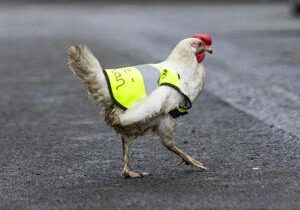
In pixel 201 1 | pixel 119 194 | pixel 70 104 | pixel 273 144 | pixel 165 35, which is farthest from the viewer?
pixel 201 1

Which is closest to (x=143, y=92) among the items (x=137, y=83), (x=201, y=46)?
(x=137, y=83)

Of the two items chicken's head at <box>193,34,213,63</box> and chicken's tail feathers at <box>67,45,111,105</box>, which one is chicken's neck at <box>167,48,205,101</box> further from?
chicken's tail feathers at <box>67,45,111,105</box>

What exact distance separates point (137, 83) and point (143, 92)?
0.28 feet

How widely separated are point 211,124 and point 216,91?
2.62 meters

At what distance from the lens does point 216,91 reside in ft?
37.0

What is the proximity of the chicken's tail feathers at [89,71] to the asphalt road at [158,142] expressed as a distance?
0.63 m

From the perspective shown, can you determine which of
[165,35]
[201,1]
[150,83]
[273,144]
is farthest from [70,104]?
[201,1]

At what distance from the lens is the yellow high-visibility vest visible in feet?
19.4

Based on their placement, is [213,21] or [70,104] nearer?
→ [70,104]

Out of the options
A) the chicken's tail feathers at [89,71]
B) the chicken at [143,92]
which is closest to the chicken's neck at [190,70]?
the chicken at [143,92]

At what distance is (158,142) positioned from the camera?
7.64 metres

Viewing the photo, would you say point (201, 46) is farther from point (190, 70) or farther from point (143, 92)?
point (143, 92)

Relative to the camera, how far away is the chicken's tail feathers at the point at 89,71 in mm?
5812

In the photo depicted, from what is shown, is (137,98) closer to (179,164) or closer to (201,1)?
(179,164)
